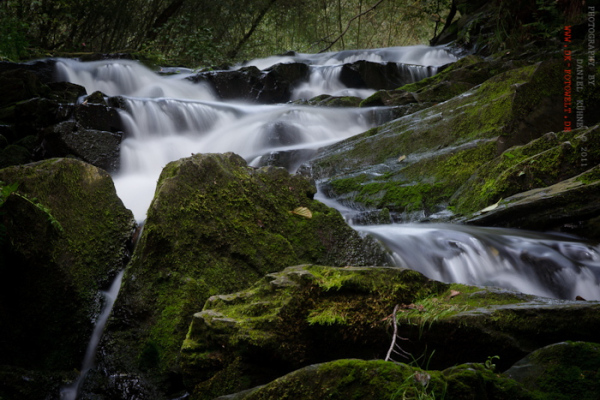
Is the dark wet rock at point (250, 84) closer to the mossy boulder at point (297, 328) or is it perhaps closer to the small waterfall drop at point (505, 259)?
the small waterfall drop at point (505, 259)

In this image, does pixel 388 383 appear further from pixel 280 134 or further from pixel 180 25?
pixel 180 25

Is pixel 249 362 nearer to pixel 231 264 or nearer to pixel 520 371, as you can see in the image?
pixel 231 264

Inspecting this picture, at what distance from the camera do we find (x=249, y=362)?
2.38 metres

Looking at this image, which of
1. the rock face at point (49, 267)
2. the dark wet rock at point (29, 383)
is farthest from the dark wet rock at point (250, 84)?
the dark wet rock at point (29, 383)

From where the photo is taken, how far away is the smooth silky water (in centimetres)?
395

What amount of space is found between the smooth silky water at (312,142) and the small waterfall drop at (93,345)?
1cm

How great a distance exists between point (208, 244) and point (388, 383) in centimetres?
209

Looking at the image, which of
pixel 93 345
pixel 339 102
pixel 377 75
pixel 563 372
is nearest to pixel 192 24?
pixel 377 75

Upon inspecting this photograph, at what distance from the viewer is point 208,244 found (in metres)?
3.37

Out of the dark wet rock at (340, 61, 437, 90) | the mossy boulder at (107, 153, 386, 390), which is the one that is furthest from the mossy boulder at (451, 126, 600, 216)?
the dark wet rock at (340, 61, 437, 90)

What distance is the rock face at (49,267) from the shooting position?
3.10 metres

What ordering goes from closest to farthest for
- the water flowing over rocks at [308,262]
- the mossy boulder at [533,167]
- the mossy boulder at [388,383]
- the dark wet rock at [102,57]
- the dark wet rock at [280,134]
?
1. the mossy boulder at [388,383]
2. the water flowing over rocks at [308,262]
3. the mossy boulder at [533,167]
4. the dark wet rock at [280,134]
5. the dark wet rock at [102,57]

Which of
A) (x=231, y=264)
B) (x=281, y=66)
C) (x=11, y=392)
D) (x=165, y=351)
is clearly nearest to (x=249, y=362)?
(x=165, y=351)

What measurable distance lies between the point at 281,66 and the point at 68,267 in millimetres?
11189
